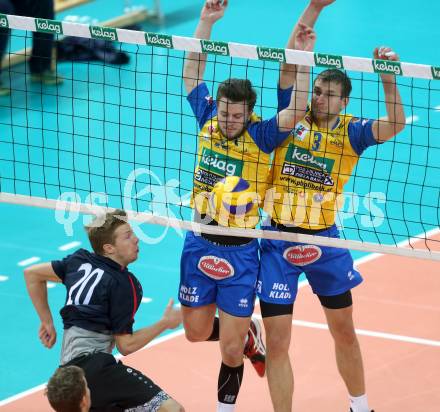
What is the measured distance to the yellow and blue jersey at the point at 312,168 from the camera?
741cm

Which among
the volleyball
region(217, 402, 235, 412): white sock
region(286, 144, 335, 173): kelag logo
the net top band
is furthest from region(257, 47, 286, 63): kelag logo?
region(217, 402, 235, 412): white sock

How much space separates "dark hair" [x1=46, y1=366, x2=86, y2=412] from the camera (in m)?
6.05

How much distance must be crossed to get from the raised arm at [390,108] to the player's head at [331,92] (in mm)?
292

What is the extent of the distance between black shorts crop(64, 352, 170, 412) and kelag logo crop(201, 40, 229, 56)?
86.8 inches

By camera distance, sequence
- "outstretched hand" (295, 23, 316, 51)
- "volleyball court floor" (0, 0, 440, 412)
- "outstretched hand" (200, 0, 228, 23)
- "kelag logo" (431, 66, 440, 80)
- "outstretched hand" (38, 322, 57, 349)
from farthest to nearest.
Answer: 1. "volleyball court floor" (0, 0, 440, 412)
2. "outstretched hand" (200, 0, 228, 23)
3. "outstretched hand" (38, 322, 57, 349)
4. "outstretched hand" (295, 23, 316, 51)
5. "kelag logo" (431, 66, 440, 80)

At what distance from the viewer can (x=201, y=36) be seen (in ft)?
25.2

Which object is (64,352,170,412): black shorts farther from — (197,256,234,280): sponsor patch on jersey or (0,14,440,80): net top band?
(0,14,440,80): net top band

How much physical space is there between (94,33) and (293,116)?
5.16 ft

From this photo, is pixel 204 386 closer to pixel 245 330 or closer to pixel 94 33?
pixel 245 330

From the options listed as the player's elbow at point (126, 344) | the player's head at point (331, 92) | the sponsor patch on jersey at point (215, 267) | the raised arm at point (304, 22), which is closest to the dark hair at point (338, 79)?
the player's head at point (331, 92)

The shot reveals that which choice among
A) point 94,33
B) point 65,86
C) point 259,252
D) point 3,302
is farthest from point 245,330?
point 65,86

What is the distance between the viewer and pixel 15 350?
364 inches

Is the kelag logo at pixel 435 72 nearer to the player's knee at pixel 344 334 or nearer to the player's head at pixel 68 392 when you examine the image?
the player's knee at pixel 344 334

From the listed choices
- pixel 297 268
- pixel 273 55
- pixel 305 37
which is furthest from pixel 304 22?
pixel 297 268
